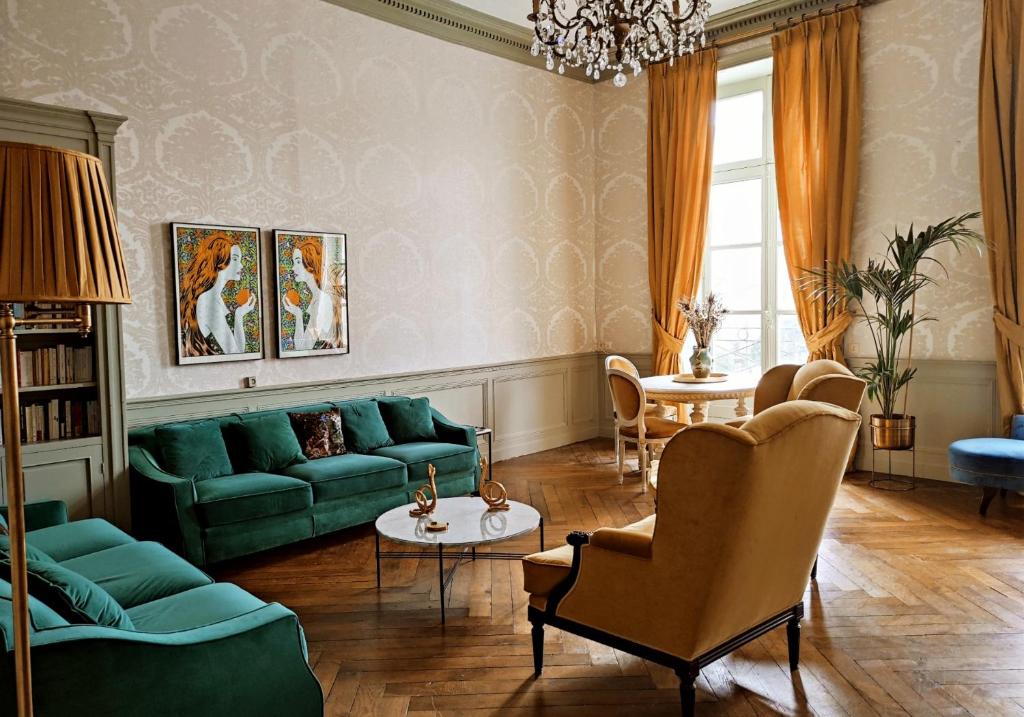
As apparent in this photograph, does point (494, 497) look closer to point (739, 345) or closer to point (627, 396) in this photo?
point (627, 396)

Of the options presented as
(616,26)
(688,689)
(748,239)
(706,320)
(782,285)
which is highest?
(616,26)

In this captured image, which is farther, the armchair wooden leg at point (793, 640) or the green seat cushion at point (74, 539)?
the green seat cushion at point (74, 539)

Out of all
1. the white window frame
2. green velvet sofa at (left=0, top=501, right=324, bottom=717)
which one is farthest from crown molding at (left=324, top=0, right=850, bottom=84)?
green velvet sofa at (left=0, top=501, right=324, bottom=717)

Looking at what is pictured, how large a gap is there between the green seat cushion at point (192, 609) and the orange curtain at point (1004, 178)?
436 centimetres

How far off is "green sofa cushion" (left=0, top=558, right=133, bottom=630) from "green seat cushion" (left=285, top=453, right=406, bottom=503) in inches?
73.7

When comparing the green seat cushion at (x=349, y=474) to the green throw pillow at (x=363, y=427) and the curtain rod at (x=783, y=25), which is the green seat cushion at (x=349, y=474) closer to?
the green throw pillow at (x=363, y=427)

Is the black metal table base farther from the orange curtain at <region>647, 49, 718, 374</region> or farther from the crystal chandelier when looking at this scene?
the orange curtain at <region>647, 49, 718, 374</region>

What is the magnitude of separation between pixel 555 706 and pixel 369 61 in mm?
4034

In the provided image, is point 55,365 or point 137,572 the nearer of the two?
point 137,572

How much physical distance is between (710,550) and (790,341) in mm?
4155

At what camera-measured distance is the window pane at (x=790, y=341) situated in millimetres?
5758

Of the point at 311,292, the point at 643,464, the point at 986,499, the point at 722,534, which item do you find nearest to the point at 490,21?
the point at 311,292

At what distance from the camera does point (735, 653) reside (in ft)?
8.75

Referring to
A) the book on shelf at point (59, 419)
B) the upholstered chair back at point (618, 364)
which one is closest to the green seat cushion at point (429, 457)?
the upholstered chair back at point (618, 364)
